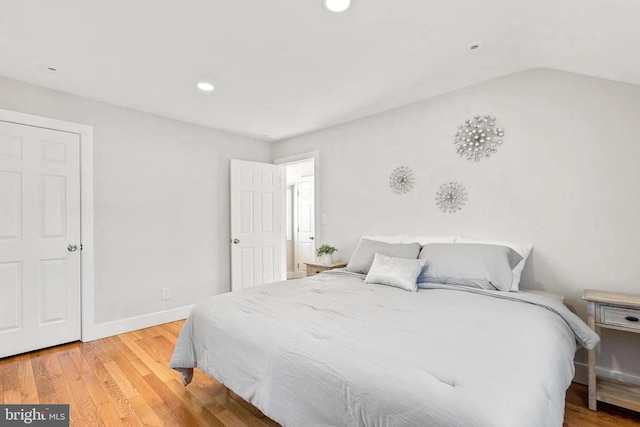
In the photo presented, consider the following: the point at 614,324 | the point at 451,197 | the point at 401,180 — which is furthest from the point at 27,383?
the point at 614,324

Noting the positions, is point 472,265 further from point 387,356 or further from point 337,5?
point 337,5

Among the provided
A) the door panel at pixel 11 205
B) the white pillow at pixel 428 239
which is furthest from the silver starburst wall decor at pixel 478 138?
the door panel at pixel 11 205

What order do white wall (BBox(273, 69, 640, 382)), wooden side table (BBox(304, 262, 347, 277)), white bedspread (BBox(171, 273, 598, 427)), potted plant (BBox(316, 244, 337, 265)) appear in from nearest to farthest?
white bedspread (BBox(171, 273, 598, 427)) → white wall (BBox(273, 69, 640, 382)) → wooden side table (BBox(304, 262, 347, 277)) → potted plant (BBox(316, 244, 337, 265))

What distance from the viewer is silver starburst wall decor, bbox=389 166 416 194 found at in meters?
3.18

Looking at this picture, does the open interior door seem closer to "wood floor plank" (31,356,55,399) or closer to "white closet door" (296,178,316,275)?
"white closet door" (296,178,316,275)

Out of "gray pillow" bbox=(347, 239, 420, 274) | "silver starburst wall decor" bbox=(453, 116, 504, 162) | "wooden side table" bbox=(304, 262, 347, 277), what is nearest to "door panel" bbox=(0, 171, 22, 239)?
"wooden side table" bbox=(304, 262, 347, 277)

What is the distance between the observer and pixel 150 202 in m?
3.42

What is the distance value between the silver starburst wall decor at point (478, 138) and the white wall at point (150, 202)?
285cm

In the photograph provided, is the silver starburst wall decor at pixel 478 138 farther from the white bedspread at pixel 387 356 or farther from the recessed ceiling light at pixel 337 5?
the recessed ceiling light at pixel 337 5

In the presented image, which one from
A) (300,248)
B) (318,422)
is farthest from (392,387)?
(300,248)

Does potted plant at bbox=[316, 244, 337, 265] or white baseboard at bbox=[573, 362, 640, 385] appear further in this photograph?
potted plant at bbox=[316, 244, 337, 265]

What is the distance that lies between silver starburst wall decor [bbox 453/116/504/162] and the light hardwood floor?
191 centimetres

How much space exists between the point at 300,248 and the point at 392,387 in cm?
495

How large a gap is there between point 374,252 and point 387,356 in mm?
1645
